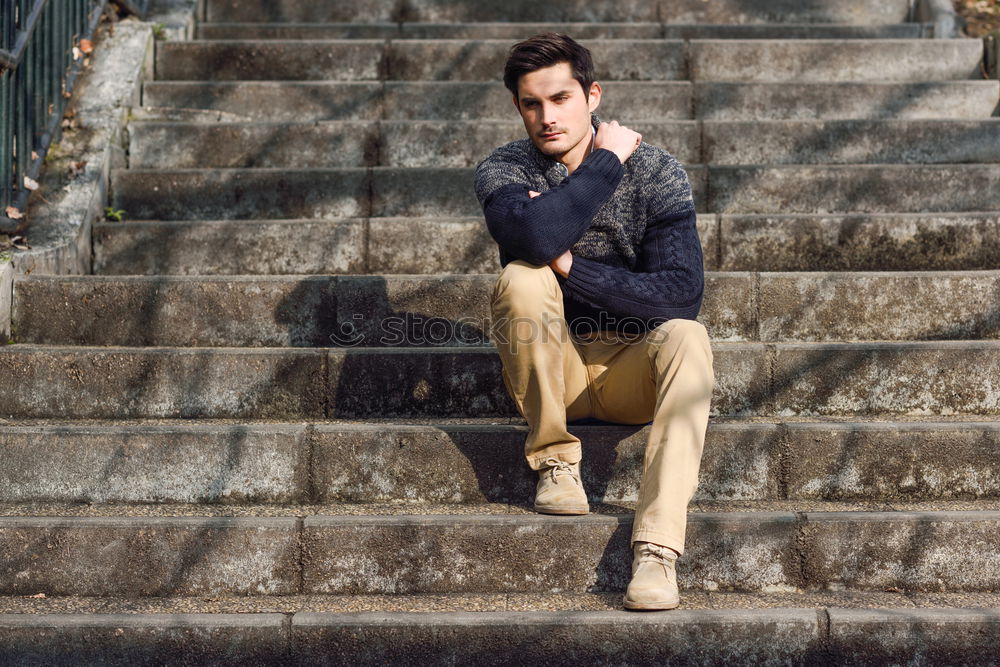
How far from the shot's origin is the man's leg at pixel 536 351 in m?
2.94

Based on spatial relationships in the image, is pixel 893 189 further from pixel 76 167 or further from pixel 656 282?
pixel 76 167

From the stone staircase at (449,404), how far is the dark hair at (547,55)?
3.14 ft

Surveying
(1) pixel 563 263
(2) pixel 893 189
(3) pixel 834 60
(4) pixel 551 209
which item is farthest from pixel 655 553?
(3) pixel 834 60

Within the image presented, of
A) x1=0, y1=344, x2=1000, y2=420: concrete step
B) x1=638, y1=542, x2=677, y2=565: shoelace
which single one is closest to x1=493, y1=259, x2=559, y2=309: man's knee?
x1=0, y1=344, x2=1000, y2=420: concrete step

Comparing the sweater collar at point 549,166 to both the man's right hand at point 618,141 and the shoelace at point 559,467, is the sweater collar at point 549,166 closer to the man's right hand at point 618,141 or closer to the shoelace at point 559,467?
the man's right hand at point 618,141

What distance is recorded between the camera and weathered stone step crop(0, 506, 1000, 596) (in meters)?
2.90

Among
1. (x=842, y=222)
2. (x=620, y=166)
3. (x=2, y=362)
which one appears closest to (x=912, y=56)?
(x=842, y=222)

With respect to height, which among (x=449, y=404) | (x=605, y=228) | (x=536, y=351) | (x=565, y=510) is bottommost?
(x=565, y=510)

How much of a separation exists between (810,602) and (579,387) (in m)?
0.93

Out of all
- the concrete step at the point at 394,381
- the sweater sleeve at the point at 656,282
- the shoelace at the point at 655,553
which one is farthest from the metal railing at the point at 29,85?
the shoelace at the point at 655,553

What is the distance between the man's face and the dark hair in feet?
0.06

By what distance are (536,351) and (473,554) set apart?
24.5 inches

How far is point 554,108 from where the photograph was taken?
10.4 feet

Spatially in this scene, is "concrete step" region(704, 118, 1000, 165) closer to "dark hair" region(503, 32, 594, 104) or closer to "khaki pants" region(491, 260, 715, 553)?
"dark hair" region(503, 32, 594, 104)
